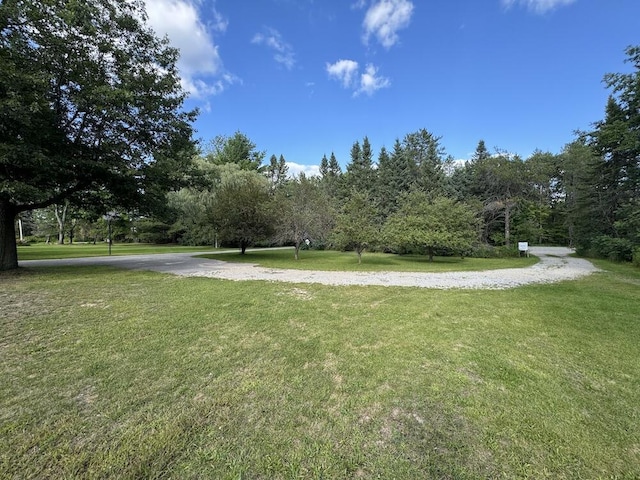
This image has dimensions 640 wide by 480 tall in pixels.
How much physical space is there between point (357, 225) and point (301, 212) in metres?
3.31

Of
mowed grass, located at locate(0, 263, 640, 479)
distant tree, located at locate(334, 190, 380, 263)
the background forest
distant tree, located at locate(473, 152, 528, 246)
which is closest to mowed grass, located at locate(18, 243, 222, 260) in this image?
the background forest

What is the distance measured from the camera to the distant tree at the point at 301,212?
1597cm

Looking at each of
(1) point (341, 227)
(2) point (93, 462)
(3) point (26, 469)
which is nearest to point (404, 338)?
(2) point (93, 462)

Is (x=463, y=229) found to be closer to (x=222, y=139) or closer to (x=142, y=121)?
(x=142, y=121)

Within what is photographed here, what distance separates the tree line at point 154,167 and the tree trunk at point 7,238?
0.04m

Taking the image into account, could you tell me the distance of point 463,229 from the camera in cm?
1706

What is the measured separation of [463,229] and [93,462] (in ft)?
60.8

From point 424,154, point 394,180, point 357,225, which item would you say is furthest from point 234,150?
point 357,225

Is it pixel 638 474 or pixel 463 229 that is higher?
pixel 463 229

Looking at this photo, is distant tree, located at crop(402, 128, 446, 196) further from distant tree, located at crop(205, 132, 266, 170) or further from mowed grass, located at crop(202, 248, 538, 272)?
distant tree, located at crop(205, 132, 266, 170)

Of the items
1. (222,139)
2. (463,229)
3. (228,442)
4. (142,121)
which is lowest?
(228,442)

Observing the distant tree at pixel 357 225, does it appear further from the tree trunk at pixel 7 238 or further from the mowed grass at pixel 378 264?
the tree trunk at pixel 7 238

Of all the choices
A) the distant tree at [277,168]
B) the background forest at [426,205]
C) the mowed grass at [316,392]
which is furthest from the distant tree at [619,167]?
the distant tree at [277,168]

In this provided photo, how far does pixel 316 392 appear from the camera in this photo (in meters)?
2.72
